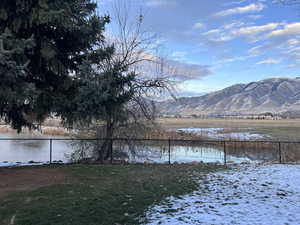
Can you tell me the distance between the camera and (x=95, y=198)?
5922 mm

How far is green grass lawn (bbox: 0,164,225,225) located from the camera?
4789 millimetres

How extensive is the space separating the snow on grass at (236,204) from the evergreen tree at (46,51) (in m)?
4.03

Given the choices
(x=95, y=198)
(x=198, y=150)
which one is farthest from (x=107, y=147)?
(x=198, y=150)

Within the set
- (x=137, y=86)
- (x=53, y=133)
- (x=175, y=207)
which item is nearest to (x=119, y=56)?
(x=137, y=86)

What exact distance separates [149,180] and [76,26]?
4.78 metres

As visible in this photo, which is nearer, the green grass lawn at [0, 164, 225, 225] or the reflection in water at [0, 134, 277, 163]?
the green grass lawn at [0, 164, 225, 225]

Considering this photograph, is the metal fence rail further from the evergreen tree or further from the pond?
the evergreen tree

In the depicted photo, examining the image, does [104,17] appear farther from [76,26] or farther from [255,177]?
[255,177]

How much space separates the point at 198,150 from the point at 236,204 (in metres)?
14.8

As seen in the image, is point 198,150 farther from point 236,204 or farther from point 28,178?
point 236,204

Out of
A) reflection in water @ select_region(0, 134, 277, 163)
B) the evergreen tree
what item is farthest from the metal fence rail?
the evergreen tree

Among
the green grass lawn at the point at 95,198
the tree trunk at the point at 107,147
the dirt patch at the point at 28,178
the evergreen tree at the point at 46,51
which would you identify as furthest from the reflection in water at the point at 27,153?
the green grass lawn at the point at 95,198

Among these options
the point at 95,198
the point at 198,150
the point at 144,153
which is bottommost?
the point at 198,150

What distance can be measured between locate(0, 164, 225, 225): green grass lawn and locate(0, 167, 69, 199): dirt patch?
30 centimetres
